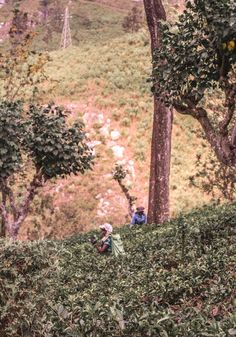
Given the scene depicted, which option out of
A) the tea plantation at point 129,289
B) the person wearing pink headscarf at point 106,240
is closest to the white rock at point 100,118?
the person wearing pink headscarf at point 106,240

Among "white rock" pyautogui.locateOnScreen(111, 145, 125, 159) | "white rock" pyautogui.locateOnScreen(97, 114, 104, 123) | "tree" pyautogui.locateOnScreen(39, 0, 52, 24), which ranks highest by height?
"white rock" pyautogui.locateOnScreen(97, 114, 104, 123)

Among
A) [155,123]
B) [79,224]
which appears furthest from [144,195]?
[155,123]

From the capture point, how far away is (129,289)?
786 centimetres

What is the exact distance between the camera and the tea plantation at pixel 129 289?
4.62m

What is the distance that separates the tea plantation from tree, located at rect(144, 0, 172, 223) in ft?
12.8

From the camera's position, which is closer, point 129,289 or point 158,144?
point 129,289

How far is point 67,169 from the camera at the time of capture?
16094 mm

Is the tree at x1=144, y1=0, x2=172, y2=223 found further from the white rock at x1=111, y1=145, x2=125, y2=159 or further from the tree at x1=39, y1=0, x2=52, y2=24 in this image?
the tree at x1=39, y1=0, x2=52, y2=24

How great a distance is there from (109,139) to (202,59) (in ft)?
88.9

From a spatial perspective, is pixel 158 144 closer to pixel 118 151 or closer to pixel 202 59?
pixel 202 59

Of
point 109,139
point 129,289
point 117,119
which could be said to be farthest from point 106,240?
point 117,119

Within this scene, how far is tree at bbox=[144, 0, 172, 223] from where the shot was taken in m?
16.1

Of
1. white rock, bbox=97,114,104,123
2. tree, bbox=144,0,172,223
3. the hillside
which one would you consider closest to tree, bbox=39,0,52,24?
the hillside

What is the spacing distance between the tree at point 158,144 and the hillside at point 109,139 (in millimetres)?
6053
